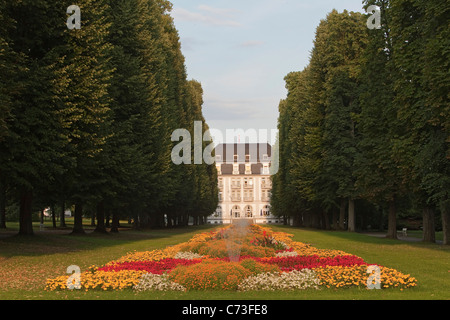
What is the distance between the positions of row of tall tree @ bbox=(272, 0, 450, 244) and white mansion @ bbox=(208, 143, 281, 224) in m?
79.6

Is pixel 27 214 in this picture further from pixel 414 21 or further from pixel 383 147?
pixel 414 21

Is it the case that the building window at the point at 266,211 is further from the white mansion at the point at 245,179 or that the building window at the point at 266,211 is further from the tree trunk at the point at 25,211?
the tree trunk at the point at 25,211

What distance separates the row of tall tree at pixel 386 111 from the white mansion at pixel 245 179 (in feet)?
261

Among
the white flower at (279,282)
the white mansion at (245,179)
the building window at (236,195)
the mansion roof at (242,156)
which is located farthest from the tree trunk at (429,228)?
the building window at (236,195)

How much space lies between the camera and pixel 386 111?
105 feet

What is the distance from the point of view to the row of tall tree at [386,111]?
26.7 m

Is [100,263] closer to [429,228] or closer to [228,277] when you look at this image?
[228,277]

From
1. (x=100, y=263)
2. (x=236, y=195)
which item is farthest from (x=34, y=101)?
(x=236, y=195)

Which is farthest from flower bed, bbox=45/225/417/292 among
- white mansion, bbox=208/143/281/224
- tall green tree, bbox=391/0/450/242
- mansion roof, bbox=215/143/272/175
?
white mansion, bbox=208/143/281/224

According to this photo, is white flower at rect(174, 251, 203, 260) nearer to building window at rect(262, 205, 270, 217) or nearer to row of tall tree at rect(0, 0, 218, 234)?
row of tall tree at rect(0, 0, 218, 234)

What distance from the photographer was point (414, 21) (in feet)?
100

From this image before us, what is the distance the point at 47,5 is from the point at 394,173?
74.0ft

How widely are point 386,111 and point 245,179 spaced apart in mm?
116003

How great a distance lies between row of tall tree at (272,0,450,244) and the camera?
2667 cm
